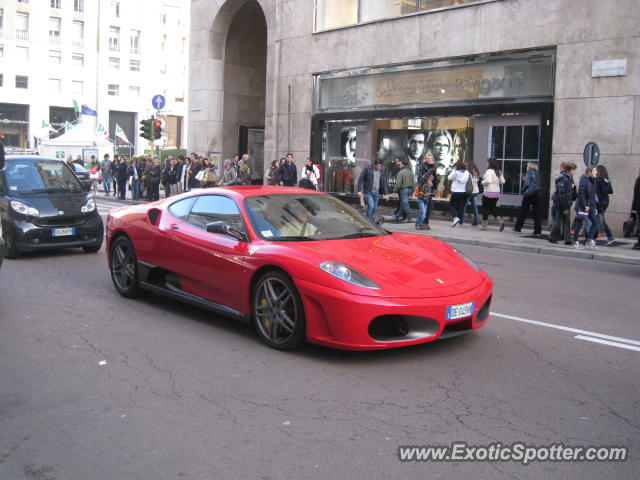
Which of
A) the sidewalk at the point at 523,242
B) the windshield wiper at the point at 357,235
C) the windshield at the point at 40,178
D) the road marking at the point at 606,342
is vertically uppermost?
the windshield at the point at 40,178

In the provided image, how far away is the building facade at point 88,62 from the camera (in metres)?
65.1

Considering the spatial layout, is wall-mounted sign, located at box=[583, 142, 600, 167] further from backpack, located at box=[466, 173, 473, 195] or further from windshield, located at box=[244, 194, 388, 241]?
windshield, located at box=[244, 194, 388, 241]

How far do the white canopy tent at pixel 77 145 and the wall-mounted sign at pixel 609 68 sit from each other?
2652 cm

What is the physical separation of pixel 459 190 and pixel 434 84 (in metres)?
3.79

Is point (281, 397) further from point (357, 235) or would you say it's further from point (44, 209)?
point (44, 209)

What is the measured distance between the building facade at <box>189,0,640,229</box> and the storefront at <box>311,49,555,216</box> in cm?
4

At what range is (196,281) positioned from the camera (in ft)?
21.6

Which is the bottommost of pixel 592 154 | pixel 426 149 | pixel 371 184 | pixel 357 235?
pixel 357 235

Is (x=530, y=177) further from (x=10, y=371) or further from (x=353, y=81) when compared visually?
(x=10, y=371)

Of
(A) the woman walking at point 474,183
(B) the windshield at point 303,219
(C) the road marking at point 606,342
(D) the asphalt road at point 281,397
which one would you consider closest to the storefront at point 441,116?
(A) the woman walking at point 474,183

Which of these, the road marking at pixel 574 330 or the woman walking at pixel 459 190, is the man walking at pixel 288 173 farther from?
the road marking at pixel 574 330

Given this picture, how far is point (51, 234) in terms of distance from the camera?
35.0 feet

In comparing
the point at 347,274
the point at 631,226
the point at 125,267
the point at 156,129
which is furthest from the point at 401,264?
the point at 156,129

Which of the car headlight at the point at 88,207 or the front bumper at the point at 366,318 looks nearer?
the front bumper at the point at 366,318
